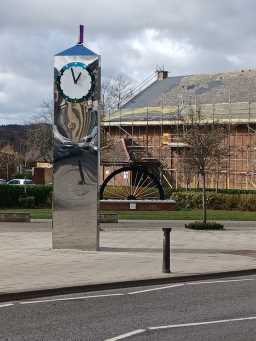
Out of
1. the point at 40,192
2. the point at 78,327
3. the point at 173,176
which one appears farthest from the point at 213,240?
the point at 173,176

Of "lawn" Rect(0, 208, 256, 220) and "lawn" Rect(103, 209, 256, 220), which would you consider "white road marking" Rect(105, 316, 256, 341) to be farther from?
"lawn" Rect(103, 209, 256, 220)

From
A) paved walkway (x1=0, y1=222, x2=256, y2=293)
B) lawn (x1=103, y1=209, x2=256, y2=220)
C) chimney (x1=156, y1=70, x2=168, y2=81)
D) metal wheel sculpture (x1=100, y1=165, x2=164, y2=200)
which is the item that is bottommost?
paved walkway (x1=0, y1=222, x2=256, y2=293)

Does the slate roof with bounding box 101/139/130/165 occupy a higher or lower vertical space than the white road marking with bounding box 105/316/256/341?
higher

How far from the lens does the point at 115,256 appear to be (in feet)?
62.6

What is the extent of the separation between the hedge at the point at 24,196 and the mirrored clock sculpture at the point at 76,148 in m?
21.1

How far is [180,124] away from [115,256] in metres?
40.7

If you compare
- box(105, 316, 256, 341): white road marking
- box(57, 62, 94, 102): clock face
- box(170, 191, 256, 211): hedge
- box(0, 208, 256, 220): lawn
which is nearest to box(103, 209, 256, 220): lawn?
box(0, 208, 256, 220): lawn

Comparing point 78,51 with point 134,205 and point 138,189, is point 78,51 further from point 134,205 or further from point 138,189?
point 138,189

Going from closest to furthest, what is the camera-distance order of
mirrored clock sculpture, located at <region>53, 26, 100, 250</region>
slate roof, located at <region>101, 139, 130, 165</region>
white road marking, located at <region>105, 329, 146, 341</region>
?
white road marking, located at <region>105, 329, 146, 341</region>
mirrored clock sculpture, located at <region>53, 26, 100, 250</region>
slate roof, located at <region>101, 139, 130, 165</region>

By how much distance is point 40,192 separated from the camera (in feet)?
138

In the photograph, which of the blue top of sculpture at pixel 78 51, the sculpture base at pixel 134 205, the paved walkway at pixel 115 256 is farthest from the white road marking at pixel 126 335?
the sculpture base at pixel 134 205

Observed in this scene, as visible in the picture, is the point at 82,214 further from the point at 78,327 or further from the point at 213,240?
the point at 78,327

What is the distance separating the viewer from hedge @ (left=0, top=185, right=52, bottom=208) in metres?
41.2

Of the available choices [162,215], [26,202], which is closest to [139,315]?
[162,215]
